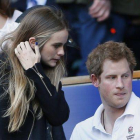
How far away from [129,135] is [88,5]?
1984 millimetres

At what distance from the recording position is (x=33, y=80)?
335 centimetres

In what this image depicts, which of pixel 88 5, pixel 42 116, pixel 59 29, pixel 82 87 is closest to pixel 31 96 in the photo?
pixel 42 116

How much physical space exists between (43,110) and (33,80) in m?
0.19

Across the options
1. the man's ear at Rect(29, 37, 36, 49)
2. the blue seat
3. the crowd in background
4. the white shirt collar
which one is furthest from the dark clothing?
the crowd in background

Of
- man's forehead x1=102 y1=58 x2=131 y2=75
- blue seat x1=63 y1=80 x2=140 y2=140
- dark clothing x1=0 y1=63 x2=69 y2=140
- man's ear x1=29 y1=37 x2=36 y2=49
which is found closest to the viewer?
dark clothing x1=0 y1=63 x2=69 y2=140

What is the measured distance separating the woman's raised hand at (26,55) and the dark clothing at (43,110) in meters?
0.05

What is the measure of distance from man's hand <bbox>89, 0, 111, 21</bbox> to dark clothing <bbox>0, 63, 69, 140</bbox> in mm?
1817

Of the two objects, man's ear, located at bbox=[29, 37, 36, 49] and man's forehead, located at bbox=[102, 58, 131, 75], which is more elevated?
man's ear, located at bbox=[29, 37, 36, 49]

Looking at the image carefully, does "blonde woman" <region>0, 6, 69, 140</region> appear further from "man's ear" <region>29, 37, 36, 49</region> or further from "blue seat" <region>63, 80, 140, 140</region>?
"blue seat" <region>63, 80, 140, 140</region>

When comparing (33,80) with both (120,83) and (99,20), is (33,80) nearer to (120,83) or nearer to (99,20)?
(120,83)

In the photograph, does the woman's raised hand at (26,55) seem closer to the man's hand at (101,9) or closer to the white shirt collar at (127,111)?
the white shirt collar at (127,111)

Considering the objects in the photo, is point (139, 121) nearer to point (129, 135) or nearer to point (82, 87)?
point (129, 135)

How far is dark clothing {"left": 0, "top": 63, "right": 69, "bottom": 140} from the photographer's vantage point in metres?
3.35

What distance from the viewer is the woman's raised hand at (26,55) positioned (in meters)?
3.39
